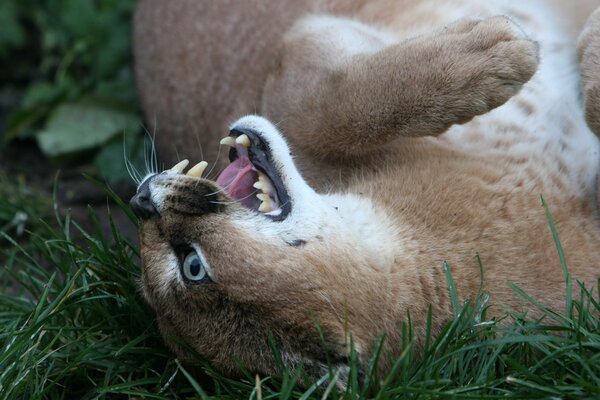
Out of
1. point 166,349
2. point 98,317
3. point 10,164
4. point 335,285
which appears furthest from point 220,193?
point 10,164

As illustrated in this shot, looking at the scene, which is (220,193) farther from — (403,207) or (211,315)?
(403,207)

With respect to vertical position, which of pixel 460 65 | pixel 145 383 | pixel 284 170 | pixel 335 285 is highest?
pixel 460 65

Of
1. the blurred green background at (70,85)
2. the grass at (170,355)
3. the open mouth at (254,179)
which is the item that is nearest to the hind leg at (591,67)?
the grass at (170,355)

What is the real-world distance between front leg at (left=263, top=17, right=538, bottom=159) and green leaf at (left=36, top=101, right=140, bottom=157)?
230 cm

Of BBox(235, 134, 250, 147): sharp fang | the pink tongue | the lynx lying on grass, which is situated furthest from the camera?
BBox(235, 134, 250, 147): sharp fang

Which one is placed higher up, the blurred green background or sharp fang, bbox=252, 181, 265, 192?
sharp fang, bbox=252, 181, 265, 192

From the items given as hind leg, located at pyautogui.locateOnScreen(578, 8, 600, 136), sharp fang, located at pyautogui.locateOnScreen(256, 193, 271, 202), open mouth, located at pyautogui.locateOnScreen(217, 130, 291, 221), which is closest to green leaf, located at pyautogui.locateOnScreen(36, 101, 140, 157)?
open mouth, located at pyautogui.locateOnScreen(217, 130, 291, 221)

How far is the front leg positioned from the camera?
3885 mm

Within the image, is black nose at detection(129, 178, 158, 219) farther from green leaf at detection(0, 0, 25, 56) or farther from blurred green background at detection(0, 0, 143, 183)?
green leaf at detection(0, 0, 25, 56)

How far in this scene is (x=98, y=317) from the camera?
4.32m

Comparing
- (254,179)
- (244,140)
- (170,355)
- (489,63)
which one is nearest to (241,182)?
(254,179)

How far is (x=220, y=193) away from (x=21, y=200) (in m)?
2.46

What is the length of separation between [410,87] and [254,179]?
797 millimetres

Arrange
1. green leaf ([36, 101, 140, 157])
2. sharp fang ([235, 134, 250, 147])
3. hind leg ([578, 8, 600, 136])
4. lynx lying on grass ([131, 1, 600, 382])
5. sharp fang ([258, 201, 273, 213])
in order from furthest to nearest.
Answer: green leaf ([36, 101, 140, 157]) < hind leg ([578, 8, 600, 136]) < sharp fang ([235, 134, 250, 147]) < sharp fang ([258, 201, 273, 213]) < lynx lying on grass ([131, 1, 600, 382])
